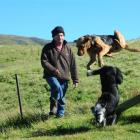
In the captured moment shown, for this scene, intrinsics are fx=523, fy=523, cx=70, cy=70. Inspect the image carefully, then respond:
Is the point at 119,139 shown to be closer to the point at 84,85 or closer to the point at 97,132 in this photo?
the point at 97,132

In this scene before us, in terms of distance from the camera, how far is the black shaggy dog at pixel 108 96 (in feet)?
32.2

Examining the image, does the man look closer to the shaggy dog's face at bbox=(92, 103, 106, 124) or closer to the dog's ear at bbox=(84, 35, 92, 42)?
the shaggy dog's face at bbox=(92, 103, 106, 124)

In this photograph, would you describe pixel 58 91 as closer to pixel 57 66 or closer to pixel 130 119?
pixel 57 66

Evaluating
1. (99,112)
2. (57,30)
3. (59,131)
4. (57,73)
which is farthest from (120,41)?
(57,73)

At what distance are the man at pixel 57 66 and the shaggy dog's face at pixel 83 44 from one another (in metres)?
4.20

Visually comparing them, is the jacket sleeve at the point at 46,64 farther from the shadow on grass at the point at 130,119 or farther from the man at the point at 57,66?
the shadow on grass at the point at 130,119

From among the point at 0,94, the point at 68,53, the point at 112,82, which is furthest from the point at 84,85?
the point at 112,82

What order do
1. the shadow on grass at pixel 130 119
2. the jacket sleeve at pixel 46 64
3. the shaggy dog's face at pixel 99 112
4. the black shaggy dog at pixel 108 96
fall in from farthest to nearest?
the jacket sleeve at pixel 46 64 → the shadow on grass at pixel 130 119 → the black shaggy dog at pixel 108 96 → the shaggy dog's face at pixel 99 112

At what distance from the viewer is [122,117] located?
Result: 10664 millimetres

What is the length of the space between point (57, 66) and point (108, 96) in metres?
1.96

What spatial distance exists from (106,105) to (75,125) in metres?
1.02

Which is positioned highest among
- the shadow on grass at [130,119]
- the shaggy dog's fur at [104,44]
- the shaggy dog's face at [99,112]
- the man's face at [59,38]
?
the man's face at [59,38]

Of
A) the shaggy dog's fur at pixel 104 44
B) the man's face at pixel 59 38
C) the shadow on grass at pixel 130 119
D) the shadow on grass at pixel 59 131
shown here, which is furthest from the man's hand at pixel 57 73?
the shaggy dog's fur at pixel 104 44

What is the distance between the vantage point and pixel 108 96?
389 inches
